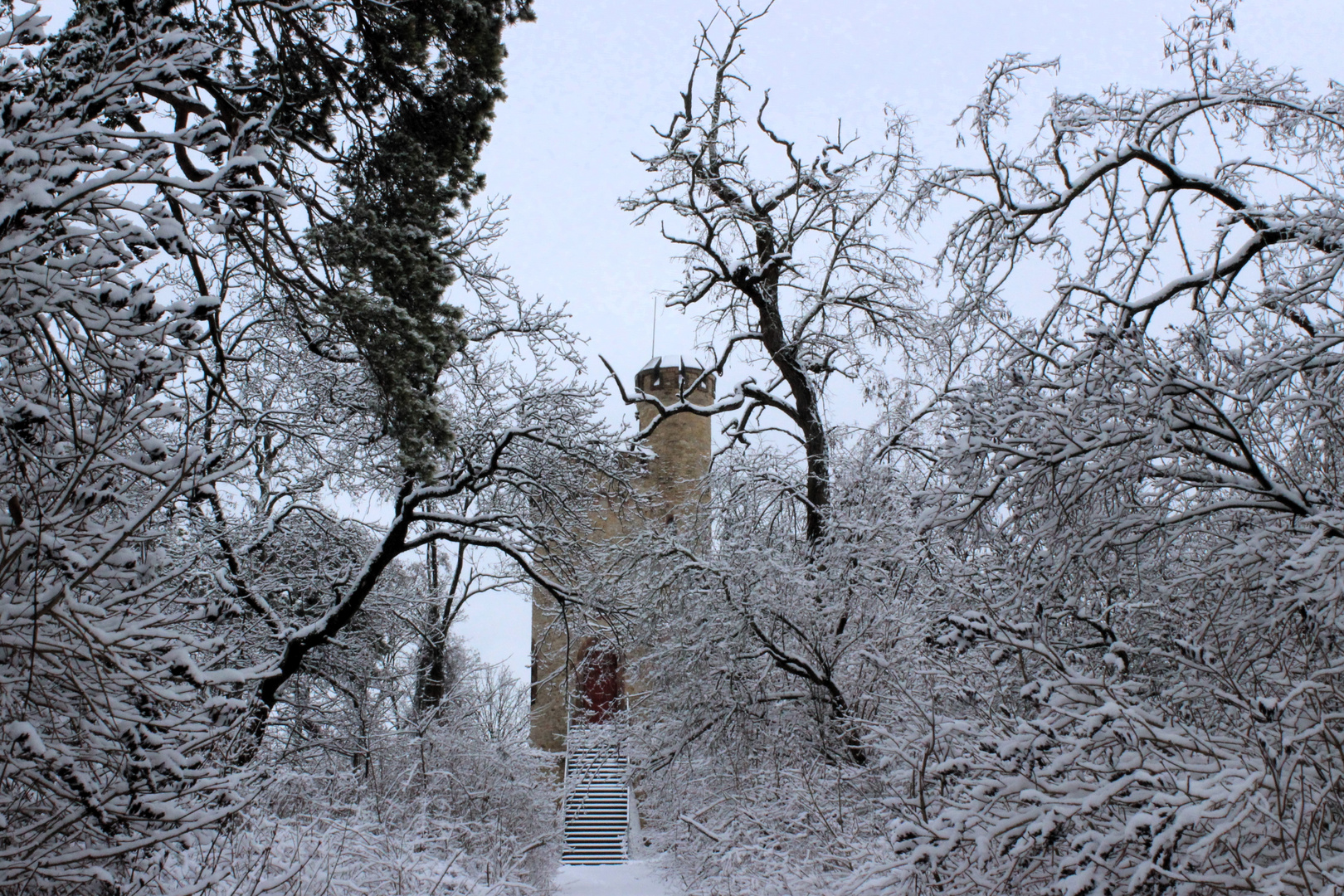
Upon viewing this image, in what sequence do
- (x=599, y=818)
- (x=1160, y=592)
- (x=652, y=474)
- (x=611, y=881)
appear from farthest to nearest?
(x=652, y=474) < (x=599, y=818) < (x=611, y=881) < (x=1160, y=592)

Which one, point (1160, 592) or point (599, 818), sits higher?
point (1160, 592)

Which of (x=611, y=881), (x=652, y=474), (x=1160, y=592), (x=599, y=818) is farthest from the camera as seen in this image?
(x=652, y=474)

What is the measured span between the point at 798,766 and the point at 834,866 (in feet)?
4.31

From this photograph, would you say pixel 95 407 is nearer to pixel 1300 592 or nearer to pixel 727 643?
pixel 1300 592

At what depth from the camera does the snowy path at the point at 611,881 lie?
1197 cm

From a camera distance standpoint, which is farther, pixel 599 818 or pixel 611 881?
pixel 599 818

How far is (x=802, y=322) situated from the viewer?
36.9ft

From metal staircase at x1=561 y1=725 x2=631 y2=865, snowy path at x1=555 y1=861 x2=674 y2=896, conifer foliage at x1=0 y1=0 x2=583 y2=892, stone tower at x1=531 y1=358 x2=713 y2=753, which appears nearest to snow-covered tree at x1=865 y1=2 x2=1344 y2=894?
conifer foliage at x1=0 y1=0 x2=583 y2=892

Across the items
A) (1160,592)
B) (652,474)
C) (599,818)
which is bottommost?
(599,818)

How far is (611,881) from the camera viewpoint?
1320 centimetres

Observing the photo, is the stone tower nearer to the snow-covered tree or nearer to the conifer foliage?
the conifer foliage

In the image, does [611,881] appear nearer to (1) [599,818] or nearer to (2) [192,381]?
(1) [599,818]

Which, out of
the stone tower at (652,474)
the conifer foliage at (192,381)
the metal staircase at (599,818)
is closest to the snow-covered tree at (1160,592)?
the conifer foliage at (192,381)

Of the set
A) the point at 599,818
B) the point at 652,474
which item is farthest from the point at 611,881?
the point at 652,474
